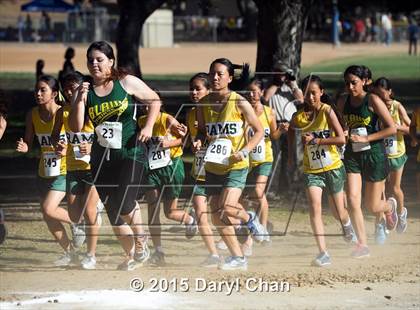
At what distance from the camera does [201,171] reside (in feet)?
37.4

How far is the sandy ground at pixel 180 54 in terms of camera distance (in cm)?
4912

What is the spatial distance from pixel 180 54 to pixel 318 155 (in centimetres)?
4767

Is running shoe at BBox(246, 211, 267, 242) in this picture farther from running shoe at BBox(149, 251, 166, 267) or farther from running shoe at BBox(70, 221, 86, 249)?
running shoe at BBox(70, 221, 86, 249)

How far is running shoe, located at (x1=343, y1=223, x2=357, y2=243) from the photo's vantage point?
12.4m

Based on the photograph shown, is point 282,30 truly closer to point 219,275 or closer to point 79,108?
point 219,275

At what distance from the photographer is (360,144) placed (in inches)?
473

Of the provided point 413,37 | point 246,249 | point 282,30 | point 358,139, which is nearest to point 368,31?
point 413,37

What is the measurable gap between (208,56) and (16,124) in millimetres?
27465

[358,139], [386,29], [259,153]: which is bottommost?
[386,29]

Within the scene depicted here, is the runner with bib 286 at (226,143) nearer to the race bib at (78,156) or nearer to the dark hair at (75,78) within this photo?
the race bib at (78,156)

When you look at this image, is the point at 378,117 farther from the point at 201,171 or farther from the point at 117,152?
the point at 117,152

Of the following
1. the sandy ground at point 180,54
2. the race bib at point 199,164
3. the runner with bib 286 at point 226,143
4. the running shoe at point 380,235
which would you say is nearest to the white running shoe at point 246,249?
the runner with bib 286 at point 226,143

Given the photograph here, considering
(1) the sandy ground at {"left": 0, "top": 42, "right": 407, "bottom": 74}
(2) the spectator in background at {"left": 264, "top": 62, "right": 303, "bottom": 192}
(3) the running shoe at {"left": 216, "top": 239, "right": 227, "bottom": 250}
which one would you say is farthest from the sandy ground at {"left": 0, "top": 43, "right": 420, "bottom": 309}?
(1) the sandy ground at {"left": 0, "top": 42, "right": 407, "bottom": 74}

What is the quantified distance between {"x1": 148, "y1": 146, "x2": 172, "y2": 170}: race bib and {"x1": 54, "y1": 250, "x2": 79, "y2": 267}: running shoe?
128cm
